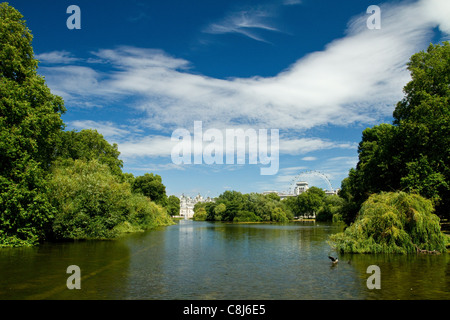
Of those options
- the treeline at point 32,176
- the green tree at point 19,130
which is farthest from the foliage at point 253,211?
the green tree at point 19,130

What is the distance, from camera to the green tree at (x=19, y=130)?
29.5 meters

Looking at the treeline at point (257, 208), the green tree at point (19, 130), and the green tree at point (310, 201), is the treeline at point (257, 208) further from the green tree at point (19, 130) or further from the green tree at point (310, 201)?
the green tree at point (19, 130)

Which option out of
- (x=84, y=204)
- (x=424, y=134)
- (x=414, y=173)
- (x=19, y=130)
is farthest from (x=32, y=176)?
(x=424, y=134)

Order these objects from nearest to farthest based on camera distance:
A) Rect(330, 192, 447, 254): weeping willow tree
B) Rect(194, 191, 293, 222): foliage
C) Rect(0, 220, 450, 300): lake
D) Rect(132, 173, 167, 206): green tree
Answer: Rect(0, 220, 450, 300): lake, Rect(330, 192, 447, 254): weeping willow tree, Rect(132, 173, 167, 206): green tree, Rect(194, 191, 293, 222): foliage

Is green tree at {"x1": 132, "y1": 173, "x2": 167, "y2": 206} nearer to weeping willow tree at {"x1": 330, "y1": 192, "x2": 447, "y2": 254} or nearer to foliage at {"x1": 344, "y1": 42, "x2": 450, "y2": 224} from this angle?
foliage at {"x1": 344, "y1": 42, "x2": 450, "y2": 224}

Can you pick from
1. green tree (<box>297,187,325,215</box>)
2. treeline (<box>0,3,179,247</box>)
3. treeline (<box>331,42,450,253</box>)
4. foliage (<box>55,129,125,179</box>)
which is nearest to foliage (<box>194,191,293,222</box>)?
green tree (<box>297,187,325,215</box>)

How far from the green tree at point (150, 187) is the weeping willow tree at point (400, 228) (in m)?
80.8

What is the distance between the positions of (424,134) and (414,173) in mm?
3758

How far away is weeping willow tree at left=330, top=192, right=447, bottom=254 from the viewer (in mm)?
25703

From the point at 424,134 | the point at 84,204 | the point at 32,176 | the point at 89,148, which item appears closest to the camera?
the point at 32,176

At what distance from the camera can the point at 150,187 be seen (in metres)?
101

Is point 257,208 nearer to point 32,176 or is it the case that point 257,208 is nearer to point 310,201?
point 310,201

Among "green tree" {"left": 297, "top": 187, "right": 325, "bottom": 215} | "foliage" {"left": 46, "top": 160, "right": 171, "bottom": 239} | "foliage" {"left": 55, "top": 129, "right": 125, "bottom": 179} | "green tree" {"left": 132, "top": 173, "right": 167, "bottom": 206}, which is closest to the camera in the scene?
"foliage" {"left": 46, "top": 160, "right": 171, "bottom": 239}
